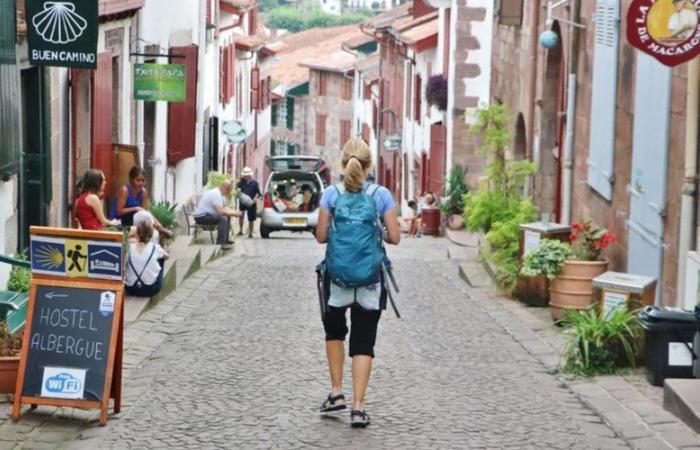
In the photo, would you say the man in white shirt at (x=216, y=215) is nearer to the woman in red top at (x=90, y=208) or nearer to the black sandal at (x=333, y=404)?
the woman in red top at (x=90, y=208)

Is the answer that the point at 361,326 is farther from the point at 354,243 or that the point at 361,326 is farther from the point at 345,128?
the point at 345,128

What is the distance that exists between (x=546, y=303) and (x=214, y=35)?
26.3 m

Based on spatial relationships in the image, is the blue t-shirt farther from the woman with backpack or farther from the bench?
the bench

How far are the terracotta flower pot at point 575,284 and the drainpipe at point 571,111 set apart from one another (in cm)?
523

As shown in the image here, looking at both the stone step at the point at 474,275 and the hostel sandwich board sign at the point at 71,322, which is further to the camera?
the stone step at the point at 474,275

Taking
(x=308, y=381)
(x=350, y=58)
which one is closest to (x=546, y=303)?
(x=308, y=381)

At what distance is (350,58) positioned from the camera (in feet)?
241

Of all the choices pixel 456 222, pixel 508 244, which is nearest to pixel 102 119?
pixel 508 244

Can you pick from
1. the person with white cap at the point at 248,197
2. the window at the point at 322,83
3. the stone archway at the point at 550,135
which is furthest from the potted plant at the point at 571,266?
the window at the point at 322,83

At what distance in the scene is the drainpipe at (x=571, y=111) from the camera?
61.8ft

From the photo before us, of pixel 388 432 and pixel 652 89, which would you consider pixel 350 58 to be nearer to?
pixel 652 89

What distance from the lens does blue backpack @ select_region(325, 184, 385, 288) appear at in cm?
891

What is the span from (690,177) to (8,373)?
17.0ft

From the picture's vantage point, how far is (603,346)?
11266 mm
